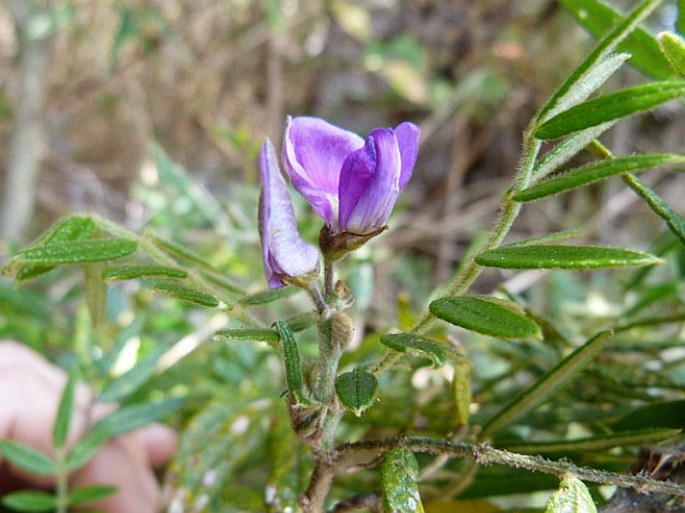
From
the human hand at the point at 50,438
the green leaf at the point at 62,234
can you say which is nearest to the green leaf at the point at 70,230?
the green leaf at the point at 62,234

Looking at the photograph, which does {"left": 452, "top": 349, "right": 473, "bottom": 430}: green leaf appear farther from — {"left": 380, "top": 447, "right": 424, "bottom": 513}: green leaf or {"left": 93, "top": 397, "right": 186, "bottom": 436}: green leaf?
{"left": 93, "top": 397, "right": 186, "bottom": 436}: green leaf

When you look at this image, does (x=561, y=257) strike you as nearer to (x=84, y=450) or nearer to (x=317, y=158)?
(x=317, y=158)

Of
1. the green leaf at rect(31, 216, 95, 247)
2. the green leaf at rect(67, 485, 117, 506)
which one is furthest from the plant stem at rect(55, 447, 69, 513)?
the green leaf at rect(31, 216, 95, 247)

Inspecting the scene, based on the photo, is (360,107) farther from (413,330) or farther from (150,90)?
(413,330)

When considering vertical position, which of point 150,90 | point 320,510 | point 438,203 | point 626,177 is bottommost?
point 438,203

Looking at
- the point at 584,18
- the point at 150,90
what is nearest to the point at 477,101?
the point at 150,90

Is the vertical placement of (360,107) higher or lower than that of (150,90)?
lower
